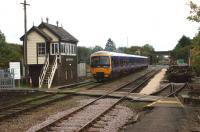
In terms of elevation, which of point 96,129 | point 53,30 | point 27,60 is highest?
point 53,30

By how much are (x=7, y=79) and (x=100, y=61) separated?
14670 millimetres

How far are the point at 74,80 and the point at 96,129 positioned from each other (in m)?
30.9

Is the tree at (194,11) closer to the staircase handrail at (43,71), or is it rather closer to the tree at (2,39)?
the staircase handrail at (43,71)

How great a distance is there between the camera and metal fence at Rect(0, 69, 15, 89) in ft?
87.7

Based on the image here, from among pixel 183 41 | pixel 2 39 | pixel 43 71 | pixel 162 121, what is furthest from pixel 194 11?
pixel 183 41

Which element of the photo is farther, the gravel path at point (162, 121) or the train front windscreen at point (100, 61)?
the train front windscreen at point (100, 61)

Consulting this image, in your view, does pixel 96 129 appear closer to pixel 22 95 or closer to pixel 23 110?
pixel 23 110

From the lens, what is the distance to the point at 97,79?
135 feet

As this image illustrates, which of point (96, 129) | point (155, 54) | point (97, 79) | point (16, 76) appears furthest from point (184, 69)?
point (155, 54)

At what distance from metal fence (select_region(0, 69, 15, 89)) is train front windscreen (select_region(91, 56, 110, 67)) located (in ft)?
45.4

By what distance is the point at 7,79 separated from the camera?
27.2 m

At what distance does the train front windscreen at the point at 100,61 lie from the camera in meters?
40.2

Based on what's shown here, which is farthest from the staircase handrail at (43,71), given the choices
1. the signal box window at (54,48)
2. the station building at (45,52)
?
the signal box window at (54,48)

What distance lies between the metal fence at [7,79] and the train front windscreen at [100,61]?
13.9 meters
